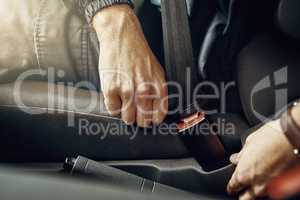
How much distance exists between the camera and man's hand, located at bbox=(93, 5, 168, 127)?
2.53ft

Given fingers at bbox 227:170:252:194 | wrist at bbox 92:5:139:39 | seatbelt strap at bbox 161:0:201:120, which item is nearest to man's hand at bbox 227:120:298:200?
fingers at bbox 227:170:252:194

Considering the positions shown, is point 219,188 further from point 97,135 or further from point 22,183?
point 22,183

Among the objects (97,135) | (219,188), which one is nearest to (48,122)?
(97,135)

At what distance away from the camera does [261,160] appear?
0.72 meters

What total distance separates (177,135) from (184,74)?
11 cm

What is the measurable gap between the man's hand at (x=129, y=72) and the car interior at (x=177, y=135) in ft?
0.12

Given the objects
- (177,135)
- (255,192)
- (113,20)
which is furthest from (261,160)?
(113,20)

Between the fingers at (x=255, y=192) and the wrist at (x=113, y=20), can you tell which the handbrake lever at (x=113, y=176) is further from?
the wrist at (x=113, y=20)

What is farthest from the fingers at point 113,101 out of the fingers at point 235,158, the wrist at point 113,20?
the fingers at point 235,158

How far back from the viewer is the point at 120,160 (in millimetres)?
842

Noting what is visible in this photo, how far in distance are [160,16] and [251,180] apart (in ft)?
1.14

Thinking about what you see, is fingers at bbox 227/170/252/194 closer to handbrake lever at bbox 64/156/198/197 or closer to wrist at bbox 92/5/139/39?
handbrake lever at bbox 64/156/198/197

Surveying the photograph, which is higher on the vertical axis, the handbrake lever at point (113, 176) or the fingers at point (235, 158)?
the fingers at point (235, 158)

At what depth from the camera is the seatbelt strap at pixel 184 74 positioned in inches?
31.2
